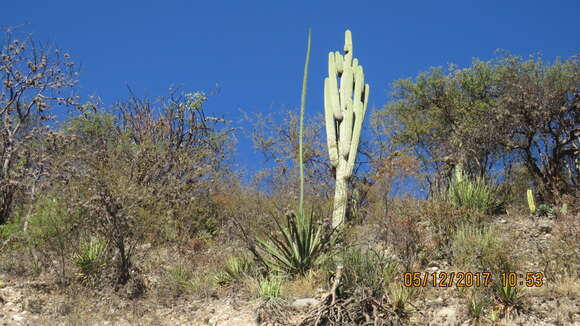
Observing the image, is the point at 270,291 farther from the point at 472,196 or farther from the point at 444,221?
the point at 472,196

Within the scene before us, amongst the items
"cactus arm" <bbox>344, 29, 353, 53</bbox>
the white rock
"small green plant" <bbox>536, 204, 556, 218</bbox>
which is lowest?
the white rock

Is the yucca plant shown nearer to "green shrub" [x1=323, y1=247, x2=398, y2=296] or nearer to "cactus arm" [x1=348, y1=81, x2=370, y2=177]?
"green shrub" [x1=323, y1=247, x2=398, y2=296]

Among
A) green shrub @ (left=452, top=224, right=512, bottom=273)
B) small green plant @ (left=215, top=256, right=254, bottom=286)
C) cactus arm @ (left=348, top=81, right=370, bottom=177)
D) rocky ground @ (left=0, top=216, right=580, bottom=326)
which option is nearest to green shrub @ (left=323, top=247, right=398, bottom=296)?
rocky ground @ (left=0, top=216, right=580, bottom=326)

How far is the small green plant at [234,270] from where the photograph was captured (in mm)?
10445

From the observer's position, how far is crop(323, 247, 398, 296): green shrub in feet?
28.3

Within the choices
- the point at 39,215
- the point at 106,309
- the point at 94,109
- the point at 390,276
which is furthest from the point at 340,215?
the point at 94,109

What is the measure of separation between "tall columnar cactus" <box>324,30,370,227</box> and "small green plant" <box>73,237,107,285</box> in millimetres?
4395

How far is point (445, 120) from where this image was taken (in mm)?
19922

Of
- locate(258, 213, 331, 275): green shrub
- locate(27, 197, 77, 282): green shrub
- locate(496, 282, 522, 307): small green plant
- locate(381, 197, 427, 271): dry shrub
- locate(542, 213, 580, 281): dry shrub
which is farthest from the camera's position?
locate(27, 197, 77, 282): green shrub

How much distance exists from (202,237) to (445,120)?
9.78m

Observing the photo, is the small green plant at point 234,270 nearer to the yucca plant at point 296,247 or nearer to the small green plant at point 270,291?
the yucca plant at point 296,247

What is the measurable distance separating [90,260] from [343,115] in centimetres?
576

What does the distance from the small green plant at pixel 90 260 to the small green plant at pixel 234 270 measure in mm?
2122

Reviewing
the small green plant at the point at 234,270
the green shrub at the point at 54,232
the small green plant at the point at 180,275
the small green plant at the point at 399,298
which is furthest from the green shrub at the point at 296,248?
the green shrub at the point at 54,232
